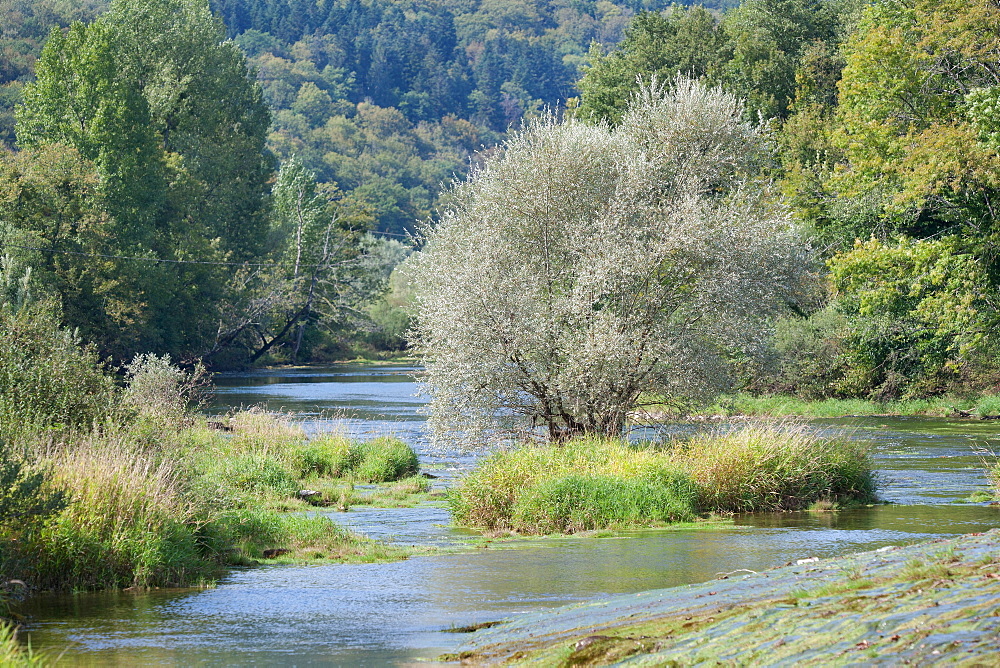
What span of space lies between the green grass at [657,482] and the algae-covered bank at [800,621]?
9.29 m

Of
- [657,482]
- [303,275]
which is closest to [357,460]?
[657,482]

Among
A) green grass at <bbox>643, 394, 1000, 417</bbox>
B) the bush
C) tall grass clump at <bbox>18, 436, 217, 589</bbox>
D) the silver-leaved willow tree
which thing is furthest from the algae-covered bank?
green grass at <bbox>643, 394, 1000, 417</bbox>

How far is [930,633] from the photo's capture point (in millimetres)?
8398

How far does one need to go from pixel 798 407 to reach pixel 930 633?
42854mm

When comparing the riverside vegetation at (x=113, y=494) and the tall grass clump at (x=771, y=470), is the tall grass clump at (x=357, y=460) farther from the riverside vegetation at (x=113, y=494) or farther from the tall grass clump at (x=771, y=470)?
the tall grass clump at (x=771, y=470)

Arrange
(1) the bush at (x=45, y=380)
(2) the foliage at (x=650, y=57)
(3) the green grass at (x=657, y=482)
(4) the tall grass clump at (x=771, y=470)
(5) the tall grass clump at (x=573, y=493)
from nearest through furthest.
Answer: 1. (1) the bush at (x=45, y=380)
2. (5) the tall grass clump at (x=573, y=493)
3. (3) the green grass at (x=657, y=482)
4. (4) the tall grass clump at (x=771, y=470)
5. (2) the foliage at (x=650, y=57)

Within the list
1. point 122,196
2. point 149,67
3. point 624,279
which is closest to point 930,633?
point 624,279

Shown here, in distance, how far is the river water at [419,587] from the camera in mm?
12180

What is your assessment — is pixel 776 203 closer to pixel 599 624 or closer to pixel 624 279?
pixel 624 279

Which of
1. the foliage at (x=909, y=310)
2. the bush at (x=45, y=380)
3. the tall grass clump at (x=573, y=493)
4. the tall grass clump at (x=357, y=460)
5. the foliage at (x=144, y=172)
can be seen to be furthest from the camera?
the foliage at (x=144, y=172)

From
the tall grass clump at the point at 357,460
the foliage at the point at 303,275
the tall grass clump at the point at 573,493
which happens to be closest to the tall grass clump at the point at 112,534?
the tall grass clump at the point at 573,493

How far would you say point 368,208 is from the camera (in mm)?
105062

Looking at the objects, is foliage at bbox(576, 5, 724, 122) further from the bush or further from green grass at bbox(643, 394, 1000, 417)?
the bush

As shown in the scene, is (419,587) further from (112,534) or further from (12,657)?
(12,657)
